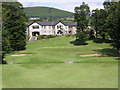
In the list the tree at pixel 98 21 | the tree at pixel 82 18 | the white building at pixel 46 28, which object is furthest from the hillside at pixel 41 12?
the tree at pixel 82 18

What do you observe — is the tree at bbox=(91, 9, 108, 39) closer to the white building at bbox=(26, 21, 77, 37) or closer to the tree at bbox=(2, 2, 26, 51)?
the tree at bbox=(2, 2, 26, 51)

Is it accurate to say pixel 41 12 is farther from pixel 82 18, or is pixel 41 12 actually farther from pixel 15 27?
pixel 15 27

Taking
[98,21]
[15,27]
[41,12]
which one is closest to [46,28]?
[41,12]

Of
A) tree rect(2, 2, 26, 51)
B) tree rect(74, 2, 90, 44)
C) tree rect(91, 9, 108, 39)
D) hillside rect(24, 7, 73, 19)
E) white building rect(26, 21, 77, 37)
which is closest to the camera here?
tree rect(2, 2, 26, 51)

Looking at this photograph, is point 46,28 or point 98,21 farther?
point 46,28

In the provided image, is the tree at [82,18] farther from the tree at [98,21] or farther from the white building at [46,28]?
the white building at [46,28]

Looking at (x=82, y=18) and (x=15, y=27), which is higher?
(x=82, y=18)

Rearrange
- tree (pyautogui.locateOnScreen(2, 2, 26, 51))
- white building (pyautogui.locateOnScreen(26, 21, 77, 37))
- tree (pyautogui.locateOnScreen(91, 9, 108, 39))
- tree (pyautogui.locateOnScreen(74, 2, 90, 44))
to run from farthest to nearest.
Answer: white building (pyautogui.locateOnScreen(26, 21, 77, 37))
tree (pyautogui.locateOnScreen(91, 9, 108, 39))
tree (pyautogui.locateOnScreen(74, 2, 90, 44))
tree (pyautogui.locateOnScreen(2, 2, 26, 51))

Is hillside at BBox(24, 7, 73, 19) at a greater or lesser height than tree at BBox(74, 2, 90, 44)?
greater

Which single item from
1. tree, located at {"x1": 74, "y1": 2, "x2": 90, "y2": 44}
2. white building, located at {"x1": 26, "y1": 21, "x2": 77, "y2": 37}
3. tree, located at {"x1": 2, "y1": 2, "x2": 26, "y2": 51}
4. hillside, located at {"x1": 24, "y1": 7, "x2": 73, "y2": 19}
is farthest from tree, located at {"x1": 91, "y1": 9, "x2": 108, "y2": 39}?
white building, located at {"x1": 26, "y1": 21, "x2": 77, "y2": 37}

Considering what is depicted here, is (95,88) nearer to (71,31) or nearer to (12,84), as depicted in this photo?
(12,84)

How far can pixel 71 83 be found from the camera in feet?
37.0

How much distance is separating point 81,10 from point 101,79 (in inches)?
1652

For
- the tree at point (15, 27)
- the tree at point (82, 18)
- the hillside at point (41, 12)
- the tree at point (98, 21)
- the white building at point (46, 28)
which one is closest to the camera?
the tree at point (15, 27)
